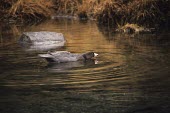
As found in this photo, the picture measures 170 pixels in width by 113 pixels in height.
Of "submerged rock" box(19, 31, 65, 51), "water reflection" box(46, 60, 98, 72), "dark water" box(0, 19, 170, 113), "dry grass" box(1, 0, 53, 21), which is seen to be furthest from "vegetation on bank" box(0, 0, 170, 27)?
"water reflection" box(46, 60, 98, 72)

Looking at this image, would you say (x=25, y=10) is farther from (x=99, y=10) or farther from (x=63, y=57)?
(x=63, y=57)

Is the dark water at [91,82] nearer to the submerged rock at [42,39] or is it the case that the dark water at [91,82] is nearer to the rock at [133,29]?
the submerged rock at [42,39]

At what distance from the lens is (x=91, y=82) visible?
10.5 meters

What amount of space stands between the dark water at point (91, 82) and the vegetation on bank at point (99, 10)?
37.6 feet

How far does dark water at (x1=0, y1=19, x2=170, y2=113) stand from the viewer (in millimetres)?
8625

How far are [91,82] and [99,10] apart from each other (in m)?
20.9

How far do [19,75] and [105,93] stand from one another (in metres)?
2.64

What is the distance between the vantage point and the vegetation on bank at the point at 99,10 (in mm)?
27562

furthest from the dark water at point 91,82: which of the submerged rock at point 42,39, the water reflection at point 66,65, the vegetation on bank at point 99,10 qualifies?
the vegetation on bank at point 99,10

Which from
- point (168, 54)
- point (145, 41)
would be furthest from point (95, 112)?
point (145, 41)

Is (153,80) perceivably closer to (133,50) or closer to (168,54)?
(168,54)

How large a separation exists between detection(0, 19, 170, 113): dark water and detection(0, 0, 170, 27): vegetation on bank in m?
11.5

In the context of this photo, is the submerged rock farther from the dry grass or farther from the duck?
the dry grass

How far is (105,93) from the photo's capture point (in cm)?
952
